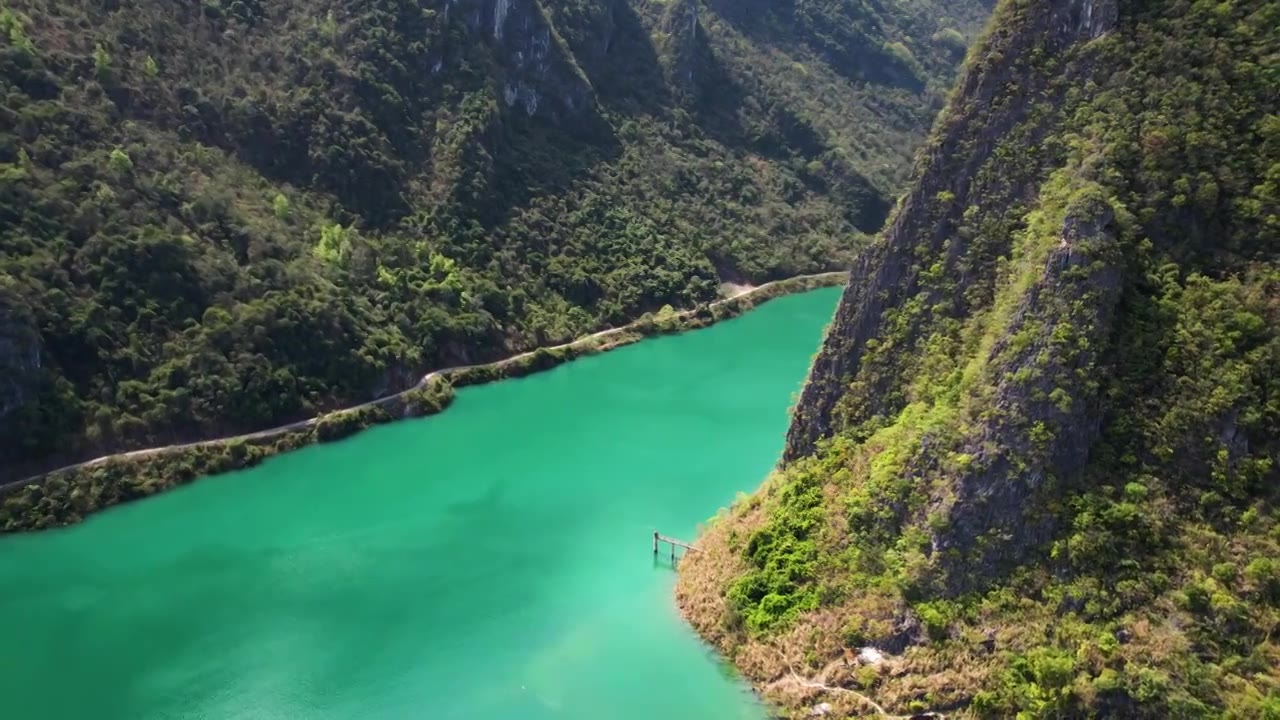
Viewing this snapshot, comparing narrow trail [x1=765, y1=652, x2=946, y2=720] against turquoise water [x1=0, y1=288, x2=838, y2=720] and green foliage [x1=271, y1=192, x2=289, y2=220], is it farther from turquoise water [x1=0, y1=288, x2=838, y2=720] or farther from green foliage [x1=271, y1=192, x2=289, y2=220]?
green foliage [x1=271, y1=192, x2=289, y2=220]

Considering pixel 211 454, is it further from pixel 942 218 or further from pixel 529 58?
pixel 529 58

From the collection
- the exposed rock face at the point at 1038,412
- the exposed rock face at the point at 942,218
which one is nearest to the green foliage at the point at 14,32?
the exposed rock face at the point at 942,218

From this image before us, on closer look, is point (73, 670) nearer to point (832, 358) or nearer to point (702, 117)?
point (832, 358)

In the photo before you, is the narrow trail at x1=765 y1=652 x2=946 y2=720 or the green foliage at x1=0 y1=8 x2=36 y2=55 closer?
the narrow trail at x1=765 y1=652 x2=946 y2=720

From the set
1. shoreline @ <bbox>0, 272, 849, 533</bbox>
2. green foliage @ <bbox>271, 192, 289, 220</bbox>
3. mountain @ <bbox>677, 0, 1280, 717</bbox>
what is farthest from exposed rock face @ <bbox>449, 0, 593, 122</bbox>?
mountain @ <bbox>677, 0, 1280, 717</bbox>

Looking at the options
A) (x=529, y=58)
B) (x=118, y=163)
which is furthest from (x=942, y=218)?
(x=529, y=58)

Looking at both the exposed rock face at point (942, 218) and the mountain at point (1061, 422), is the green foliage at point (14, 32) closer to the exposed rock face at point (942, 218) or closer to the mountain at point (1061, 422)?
the exposed rock face at point (942, 218)
